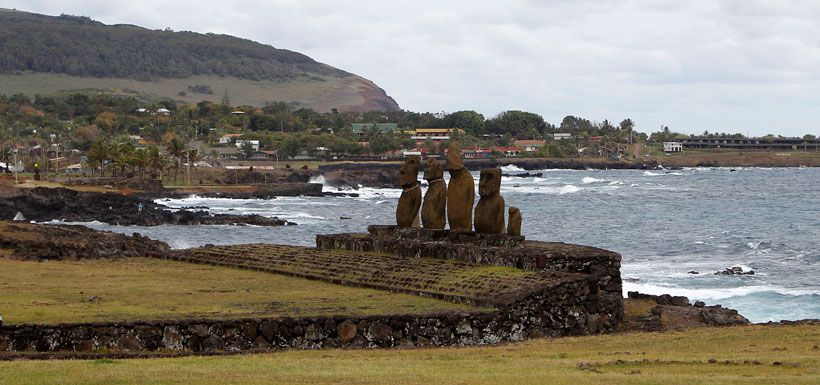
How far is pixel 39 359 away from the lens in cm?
1877

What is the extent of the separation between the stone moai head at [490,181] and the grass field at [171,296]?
15.6ft

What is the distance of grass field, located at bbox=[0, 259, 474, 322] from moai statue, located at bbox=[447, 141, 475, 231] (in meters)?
4.79

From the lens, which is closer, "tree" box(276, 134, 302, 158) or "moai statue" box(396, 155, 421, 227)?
"moai statue" box(396, 155, 421, 227)

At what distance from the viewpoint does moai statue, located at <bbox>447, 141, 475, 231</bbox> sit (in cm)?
3238

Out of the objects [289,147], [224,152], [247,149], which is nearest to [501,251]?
[247,149]

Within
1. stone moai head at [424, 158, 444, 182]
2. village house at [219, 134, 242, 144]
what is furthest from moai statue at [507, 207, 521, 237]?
village house at [219, 134, 242, 144]

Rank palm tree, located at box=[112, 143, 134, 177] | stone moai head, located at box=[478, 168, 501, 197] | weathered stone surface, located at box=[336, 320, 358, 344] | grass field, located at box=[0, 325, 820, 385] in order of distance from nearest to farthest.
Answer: grass field, located at box=[0, 325, 820, 385] < weathered stone surface, located at box=[336, 320, 358, 344] < stone moai head, located at box=[478, 168, 501, 197] < palm tree, located at box=[112, 143, 134, 177]

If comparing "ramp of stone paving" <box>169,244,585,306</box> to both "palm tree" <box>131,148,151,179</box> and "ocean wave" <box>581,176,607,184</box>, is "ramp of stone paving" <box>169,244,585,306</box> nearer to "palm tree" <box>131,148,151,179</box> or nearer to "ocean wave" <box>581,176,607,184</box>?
"palm tree" <box>131,148,151,179</box>

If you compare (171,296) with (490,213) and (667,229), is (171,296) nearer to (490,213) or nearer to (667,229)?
(490,213)

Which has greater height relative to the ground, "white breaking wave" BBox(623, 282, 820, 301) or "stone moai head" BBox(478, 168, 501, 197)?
"stone moai head" BBox(478, 168, 501, 197)

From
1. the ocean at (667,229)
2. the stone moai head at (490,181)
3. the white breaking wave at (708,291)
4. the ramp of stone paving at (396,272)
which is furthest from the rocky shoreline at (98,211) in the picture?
the stone moai head at (490,181)

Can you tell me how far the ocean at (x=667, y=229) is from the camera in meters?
41.2

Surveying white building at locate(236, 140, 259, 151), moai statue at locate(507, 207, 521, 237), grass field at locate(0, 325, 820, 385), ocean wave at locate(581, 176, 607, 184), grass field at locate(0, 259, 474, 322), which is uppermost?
moai statue at locate(507, 207, 521, 237)

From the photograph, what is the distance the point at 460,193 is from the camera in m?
32.6
